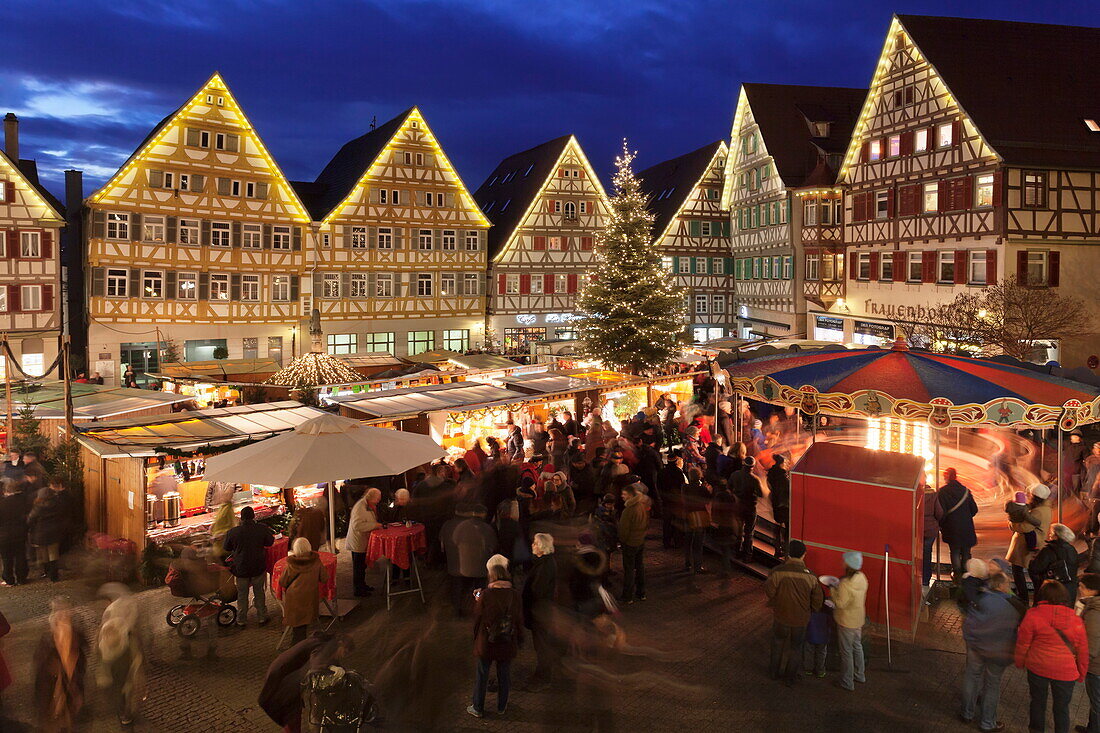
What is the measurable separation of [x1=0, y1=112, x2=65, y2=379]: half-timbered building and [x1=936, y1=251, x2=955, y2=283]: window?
28.9 metres

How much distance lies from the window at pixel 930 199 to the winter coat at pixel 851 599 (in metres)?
22.5

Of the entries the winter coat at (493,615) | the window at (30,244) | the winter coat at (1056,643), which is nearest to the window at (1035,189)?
the winter coat at (1056,643)

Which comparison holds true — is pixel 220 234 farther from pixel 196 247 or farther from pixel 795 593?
pixel 795 593

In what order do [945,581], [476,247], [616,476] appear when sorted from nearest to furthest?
[945,581], [616,476], [476,247]

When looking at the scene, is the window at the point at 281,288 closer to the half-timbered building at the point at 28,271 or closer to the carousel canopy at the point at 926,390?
the half-timbered building at the point at 28,271

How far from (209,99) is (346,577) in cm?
2532

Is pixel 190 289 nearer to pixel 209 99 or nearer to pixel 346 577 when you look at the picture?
pixel 209 99

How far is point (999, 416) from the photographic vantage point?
1136cm

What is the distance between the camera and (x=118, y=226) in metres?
30.1

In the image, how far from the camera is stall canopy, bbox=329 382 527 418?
49.6 ft

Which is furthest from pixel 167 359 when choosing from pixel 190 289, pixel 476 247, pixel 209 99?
pixel 476 247

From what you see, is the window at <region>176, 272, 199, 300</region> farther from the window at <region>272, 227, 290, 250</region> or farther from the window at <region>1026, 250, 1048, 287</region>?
the window at <region>1026, 250, 1048, 287</region>

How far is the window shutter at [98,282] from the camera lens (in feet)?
98.3

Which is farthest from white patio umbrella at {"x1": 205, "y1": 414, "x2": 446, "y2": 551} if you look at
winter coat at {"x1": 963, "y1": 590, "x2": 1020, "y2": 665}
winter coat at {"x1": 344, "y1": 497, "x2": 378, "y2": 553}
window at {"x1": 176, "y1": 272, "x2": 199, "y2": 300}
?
window at {"x1": 176, "y1": 272, "x2": 199, "y2": 300}
